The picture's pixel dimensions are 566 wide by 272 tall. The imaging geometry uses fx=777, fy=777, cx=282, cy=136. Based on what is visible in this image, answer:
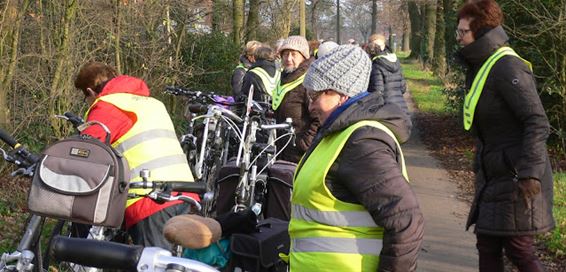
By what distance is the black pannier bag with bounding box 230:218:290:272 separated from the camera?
146 inches

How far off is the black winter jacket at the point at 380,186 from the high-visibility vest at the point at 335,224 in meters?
0.03

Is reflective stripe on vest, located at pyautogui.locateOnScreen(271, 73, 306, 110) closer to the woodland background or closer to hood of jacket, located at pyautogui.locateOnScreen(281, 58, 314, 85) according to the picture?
hood of jacket, located at pyautogui.locateOnScreen(281, 58, 314, 85)

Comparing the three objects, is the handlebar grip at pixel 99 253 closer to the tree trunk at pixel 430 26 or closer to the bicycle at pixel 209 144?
the bicycle at pixel 209 144

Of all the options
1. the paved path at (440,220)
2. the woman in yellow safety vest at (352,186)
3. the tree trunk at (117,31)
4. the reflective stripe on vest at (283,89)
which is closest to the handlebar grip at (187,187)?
the woman in yellow safety vest at (352,186)

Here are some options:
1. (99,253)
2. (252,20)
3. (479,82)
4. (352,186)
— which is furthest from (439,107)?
(99,253)

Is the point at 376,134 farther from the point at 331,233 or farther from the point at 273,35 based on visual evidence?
the point at 273,35

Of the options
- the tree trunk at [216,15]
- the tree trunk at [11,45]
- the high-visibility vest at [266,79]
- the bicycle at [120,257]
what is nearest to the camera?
the bicycle at [120,257]

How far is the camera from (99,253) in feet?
6.67

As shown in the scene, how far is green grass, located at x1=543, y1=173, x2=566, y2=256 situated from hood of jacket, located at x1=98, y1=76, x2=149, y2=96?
3.89 meters

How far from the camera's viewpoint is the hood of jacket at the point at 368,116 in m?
3.00

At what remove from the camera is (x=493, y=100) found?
14.4 ft

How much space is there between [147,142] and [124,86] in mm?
372

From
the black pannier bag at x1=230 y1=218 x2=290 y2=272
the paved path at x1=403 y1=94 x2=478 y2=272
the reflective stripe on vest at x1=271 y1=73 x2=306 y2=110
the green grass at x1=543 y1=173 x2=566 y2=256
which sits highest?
the reflective stripe on vest at x1=271 y1=73 x2=306 y2=110

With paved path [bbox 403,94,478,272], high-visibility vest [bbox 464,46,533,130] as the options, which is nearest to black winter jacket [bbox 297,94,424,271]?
high-visibility vest [bbox 464,46,533,130]
